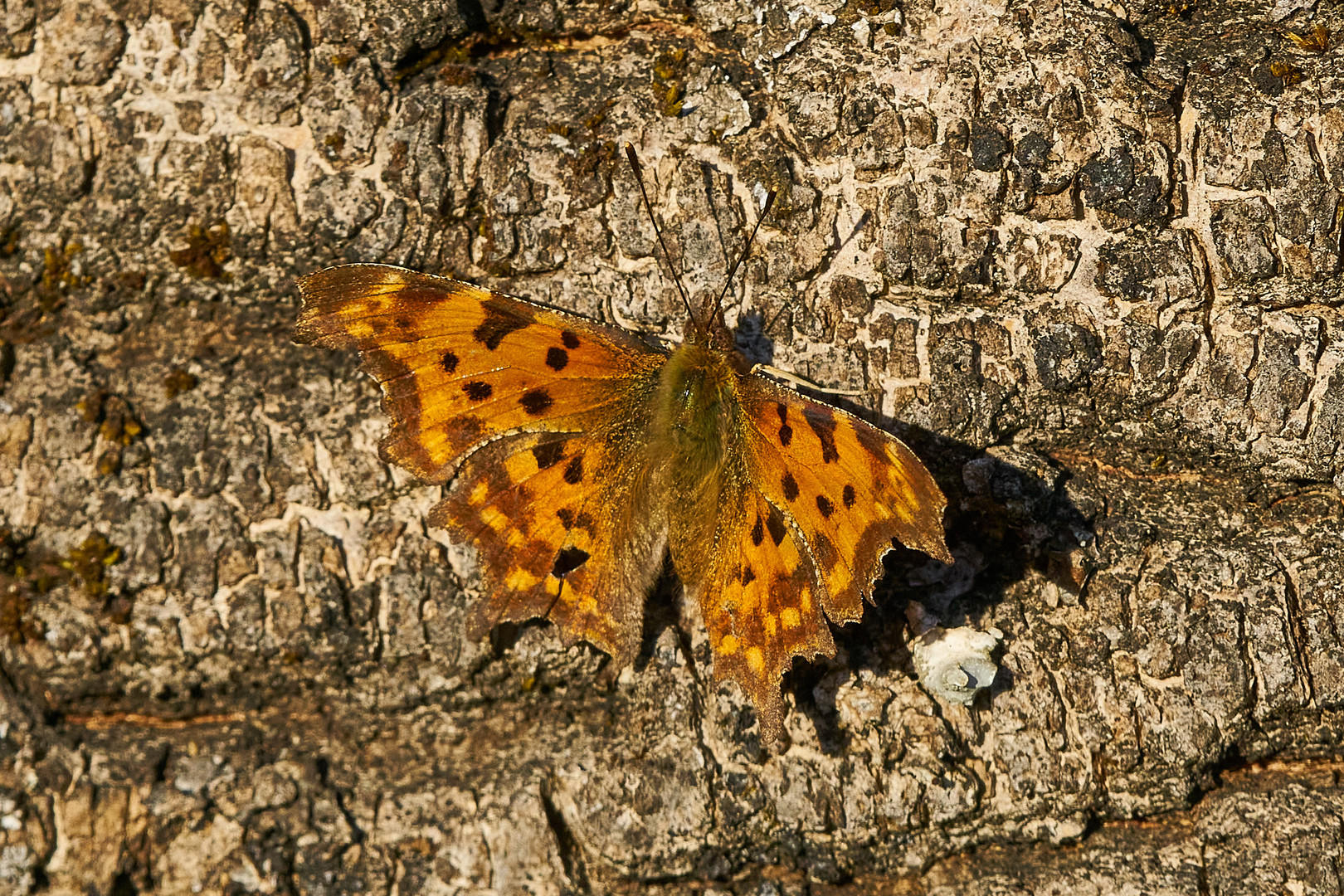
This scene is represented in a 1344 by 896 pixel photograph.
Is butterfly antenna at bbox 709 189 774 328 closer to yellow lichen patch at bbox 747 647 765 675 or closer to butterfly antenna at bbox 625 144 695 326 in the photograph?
butterfly antenna at bbox 625 144 695 326

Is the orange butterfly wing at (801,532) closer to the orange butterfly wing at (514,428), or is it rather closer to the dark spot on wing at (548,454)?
the orange butterfly wing at (514,428)

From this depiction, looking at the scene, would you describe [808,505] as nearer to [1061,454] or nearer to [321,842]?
[1061,454]

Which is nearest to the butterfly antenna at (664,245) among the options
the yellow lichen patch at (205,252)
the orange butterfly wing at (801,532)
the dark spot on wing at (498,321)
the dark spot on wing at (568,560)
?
the orange butterfly wing at (801,532)

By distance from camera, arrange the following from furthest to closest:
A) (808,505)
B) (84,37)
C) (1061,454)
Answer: (84,37), (1061,454), (808,505)

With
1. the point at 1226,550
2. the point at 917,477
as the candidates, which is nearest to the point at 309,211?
the point at 917,477

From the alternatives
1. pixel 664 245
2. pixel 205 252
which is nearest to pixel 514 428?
pixel 664 245
